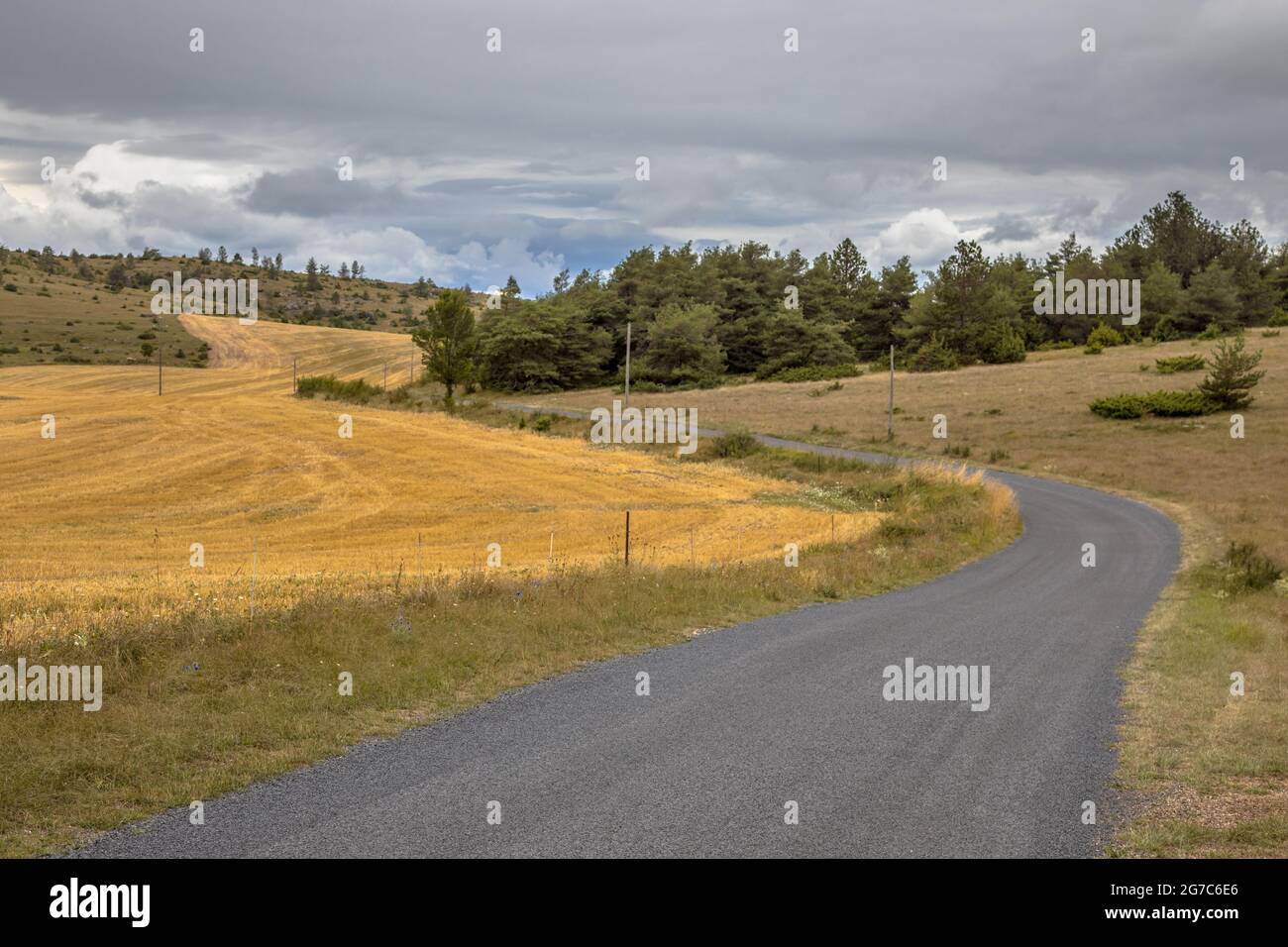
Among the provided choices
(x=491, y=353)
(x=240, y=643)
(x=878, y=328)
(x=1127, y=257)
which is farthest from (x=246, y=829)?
Answer: (x=1127, y=257)

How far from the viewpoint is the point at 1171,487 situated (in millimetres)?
45938

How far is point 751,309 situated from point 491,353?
92.3ft

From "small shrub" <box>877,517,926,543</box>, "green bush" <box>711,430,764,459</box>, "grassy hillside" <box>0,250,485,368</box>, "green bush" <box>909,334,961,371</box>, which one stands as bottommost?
"small shrub" <box>877,517,926,543</box>

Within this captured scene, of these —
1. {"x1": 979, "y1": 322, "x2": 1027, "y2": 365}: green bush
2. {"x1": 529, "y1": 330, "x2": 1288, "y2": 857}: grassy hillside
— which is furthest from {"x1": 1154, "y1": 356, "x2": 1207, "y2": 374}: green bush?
{"x1": 979, "y1": 322, "x2": 1027, "y2": 365}: green bush

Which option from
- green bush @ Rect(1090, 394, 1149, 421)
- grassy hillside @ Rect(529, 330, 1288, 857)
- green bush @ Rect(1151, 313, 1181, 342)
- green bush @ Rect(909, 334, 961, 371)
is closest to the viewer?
grassy hillside @ Rect(529, 330, 1288, 857)

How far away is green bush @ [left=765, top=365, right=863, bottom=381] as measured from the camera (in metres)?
99.3

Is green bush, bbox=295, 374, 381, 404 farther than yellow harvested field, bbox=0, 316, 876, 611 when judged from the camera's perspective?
Yes

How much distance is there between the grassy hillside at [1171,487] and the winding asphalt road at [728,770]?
1.86ft

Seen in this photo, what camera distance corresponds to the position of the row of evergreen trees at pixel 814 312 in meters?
103

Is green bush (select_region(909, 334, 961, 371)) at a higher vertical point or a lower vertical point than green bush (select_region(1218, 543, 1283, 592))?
higher

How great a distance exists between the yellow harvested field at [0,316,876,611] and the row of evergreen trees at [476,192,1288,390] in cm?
3253

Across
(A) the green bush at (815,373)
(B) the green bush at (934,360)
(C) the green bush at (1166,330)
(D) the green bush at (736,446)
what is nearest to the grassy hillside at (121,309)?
(A) the green bush at (815,373)

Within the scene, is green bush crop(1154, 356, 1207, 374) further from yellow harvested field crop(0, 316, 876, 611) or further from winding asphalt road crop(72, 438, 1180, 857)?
winding asphalt road crop(72, 438, 1180, 857)
